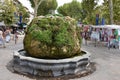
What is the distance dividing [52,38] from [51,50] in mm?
485

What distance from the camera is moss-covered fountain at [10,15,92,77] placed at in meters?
7.74

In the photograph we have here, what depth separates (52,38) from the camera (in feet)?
27.5

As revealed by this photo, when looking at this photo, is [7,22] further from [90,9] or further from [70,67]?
[70,67]

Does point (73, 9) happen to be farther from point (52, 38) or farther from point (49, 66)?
point (49, 66)

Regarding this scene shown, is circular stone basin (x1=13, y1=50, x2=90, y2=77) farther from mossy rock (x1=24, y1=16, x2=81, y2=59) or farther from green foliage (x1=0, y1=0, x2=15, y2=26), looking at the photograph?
green foliage (x1=0, y1=0, x2=15, y2=26)

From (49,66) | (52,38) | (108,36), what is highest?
(52,38)

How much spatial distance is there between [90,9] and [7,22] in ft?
37.0

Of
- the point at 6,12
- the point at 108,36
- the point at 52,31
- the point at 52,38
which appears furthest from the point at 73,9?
the point at 52,38

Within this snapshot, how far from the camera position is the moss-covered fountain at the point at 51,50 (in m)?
7.74

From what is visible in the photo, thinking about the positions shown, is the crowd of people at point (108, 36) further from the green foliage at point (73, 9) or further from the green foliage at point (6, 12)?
the green foliage at point (73, 9)

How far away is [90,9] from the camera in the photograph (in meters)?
26.0

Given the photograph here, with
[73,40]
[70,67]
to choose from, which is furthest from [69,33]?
[70,67]

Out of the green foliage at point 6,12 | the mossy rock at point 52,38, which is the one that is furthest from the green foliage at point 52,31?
the green foliage at point 6,12

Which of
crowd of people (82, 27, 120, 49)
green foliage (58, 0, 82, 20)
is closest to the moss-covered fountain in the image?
crowd of people (82, 27, 120, 49)
